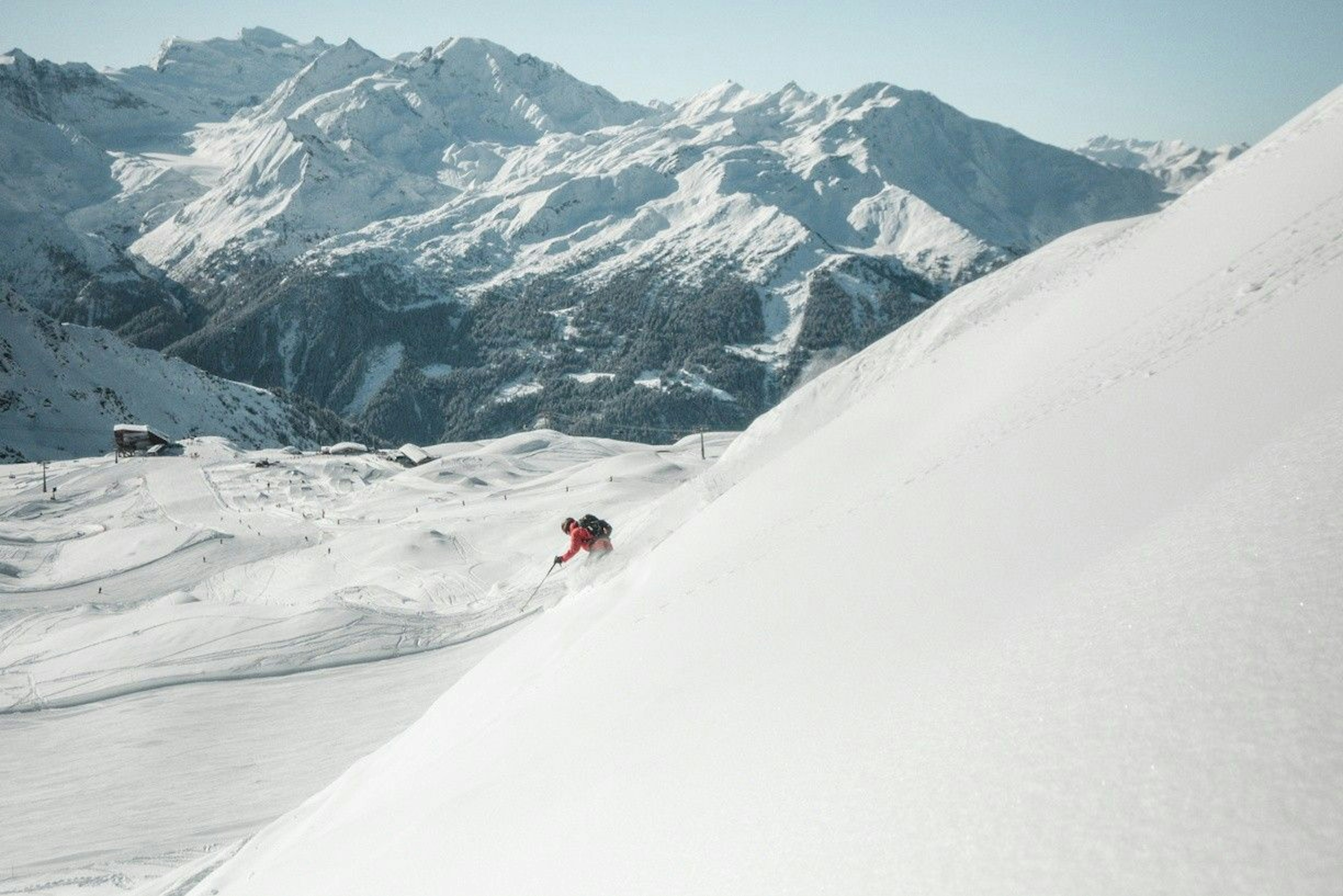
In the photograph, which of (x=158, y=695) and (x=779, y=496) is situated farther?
(x=158, y=695)

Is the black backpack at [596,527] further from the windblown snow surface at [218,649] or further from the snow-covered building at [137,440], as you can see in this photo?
the snow-covered building at [137,440]

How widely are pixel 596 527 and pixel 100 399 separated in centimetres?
11558

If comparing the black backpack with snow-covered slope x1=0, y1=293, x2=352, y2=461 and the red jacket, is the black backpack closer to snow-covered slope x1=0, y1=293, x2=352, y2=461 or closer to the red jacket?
the red jacket

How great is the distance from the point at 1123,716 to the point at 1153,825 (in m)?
0.57

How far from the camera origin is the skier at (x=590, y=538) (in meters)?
14.7

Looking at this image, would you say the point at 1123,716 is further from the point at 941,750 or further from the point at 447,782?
the point at 447,782

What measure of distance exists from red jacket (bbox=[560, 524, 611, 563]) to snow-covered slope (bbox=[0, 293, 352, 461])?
9760cm

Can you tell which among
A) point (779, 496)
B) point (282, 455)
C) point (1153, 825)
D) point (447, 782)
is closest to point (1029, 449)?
point (779, 496)

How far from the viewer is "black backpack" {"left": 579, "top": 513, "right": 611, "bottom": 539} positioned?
14.6 m

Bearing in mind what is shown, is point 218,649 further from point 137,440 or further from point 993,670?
point 137,440

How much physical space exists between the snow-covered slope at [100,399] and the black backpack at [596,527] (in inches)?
3851

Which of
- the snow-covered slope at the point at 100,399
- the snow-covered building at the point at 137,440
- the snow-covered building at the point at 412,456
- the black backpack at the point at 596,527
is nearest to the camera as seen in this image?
the black backpack at the point at 596,527

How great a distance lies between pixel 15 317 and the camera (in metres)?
109

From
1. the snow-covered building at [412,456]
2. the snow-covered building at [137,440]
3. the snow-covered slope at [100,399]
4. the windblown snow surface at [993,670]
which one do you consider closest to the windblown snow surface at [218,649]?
the windblown snow surface at [993,670]
